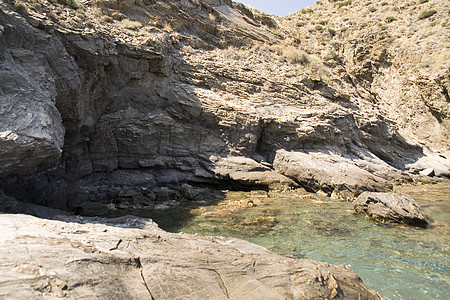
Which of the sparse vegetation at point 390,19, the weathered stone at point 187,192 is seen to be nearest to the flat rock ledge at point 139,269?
the weathered stone at point 187,192

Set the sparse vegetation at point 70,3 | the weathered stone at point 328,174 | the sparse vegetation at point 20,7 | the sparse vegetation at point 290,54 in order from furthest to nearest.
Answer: the sparse vegetation at point 290,54 < the weathered stone at point 328,174 < the sparse vegetation at point 70,3 < the sparse vegetation at point 20,7

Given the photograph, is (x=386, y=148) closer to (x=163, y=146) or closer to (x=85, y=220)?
(x=163, y=146)

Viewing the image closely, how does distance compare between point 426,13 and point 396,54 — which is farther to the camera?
point 426,13

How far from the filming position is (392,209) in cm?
1047

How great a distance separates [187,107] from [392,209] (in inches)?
465

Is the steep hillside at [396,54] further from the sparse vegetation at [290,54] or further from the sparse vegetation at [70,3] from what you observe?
the sparse vegetation at [70,3]

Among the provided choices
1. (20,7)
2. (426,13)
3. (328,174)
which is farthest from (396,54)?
(20,7)

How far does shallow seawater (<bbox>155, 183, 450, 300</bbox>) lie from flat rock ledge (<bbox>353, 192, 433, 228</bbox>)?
0.42 m

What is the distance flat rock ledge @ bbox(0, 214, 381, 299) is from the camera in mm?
3273

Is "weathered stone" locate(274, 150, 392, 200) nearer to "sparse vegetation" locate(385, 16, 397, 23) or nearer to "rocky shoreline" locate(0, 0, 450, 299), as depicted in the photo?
"rocky shoreline" locate(0, 0, 450, 299)

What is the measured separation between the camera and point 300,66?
24.9m

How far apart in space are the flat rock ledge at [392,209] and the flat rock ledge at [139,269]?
19.6 ft

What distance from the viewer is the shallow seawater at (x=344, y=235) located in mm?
6395

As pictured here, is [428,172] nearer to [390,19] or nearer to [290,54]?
[290,54]
